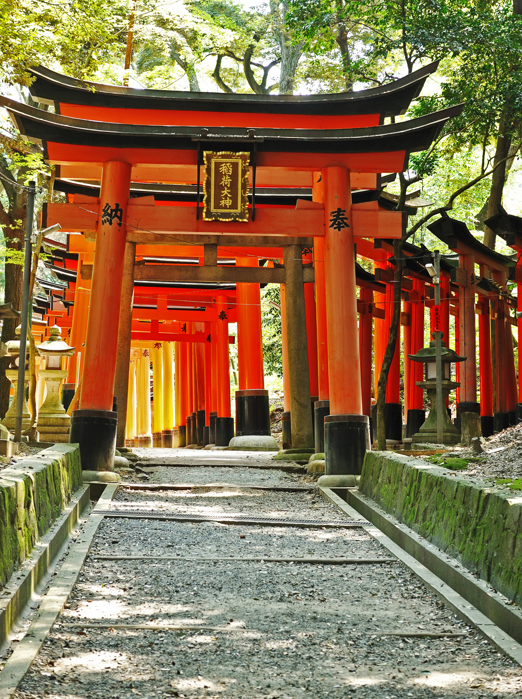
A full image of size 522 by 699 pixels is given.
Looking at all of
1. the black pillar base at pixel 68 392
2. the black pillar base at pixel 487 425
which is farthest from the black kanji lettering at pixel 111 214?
the black pillar base at pixel 487 425

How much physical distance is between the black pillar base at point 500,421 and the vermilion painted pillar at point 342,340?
12.3 meters

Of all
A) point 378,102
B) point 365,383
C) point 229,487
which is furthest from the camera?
point 365,383

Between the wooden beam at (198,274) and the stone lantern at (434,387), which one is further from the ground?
the wooden beam at (198,274)

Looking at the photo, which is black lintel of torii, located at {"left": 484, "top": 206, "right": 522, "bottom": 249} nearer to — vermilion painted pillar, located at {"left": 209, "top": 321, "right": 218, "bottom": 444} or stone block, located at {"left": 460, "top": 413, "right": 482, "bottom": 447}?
stone block, located at {"left": 460, "top": 413, "right": 482, "bottom": 447}

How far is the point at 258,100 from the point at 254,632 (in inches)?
399

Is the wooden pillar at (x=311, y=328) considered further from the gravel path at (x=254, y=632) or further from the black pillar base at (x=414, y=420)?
the gravel path at (x=254, y=632)

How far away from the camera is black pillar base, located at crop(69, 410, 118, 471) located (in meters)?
10.2

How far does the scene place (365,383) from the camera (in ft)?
67.5

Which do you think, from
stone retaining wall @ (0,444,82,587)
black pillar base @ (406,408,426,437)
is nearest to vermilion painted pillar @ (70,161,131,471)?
stone retaining wall @ (0,444,82,587)

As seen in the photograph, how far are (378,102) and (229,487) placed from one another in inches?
269

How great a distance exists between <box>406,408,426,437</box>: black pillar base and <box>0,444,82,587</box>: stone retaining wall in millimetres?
14308

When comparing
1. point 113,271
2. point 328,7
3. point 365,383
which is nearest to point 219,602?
point 113,271

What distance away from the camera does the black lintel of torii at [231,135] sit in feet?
34.7

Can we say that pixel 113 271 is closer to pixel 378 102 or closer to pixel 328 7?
pixel 378 102
